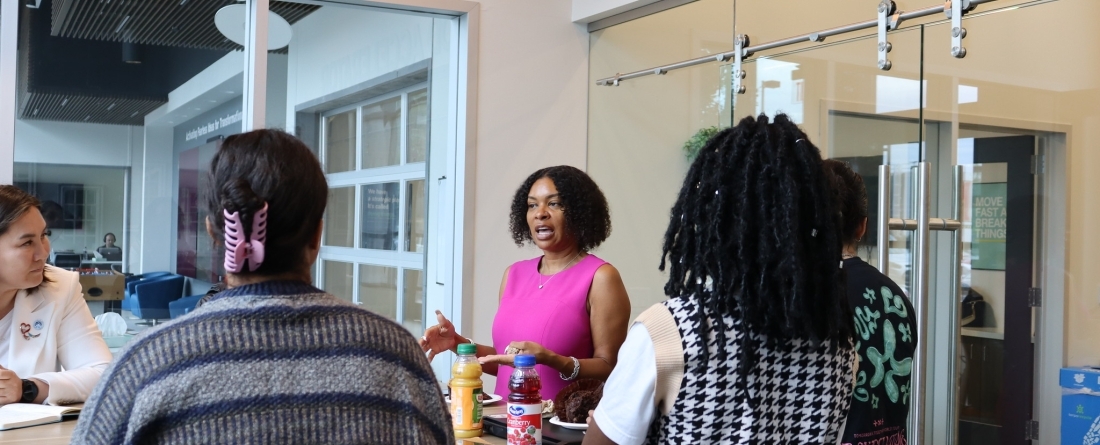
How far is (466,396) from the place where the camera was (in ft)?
6.79

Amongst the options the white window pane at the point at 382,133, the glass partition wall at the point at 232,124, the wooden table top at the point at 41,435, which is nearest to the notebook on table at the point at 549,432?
the wooden table top at the point at 41,435

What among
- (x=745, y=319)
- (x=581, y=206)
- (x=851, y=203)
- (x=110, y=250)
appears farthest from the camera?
(x=110, y=250)

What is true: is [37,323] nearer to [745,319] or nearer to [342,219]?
[342,219]

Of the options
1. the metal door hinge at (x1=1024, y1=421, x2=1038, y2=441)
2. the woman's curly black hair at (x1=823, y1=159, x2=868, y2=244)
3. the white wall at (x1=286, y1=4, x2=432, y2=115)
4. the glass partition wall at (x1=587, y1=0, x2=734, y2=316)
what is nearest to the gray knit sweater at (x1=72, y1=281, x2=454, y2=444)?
the woman's curly black hair at (x1=823, y1=159, x2=868, y2=244)

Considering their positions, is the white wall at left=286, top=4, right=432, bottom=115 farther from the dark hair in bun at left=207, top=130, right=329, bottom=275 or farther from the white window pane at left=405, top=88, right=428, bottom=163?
the dark hair in bun at left=207, top=130, right=329, bottom=275

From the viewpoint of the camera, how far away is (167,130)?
4109 mm

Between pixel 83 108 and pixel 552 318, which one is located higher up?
pixel 83 108

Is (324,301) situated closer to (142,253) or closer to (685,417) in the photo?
(685,417)

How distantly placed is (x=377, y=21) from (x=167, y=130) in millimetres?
1126

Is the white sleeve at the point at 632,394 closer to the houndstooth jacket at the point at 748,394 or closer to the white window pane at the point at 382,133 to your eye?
the houndstooth jacket at the point at 748,394

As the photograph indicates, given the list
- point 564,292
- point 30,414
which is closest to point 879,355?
point 564,292

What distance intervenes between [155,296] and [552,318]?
2.12 metres

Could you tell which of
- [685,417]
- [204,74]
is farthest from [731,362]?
[204,74]

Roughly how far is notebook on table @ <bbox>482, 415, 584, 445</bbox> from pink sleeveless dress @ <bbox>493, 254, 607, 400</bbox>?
1.96 feet
